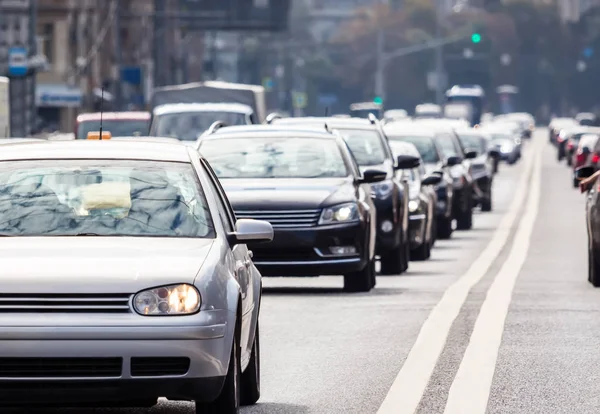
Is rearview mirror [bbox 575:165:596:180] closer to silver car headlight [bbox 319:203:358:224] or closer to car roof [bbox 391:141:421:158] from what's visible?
silver car headlight [bbox 319:203:358:224]

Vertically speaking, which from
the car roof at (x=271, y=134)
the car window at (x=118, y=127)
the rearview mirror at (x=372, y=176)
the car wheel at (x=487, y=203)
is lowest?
the car wheel at (x=487, y=203)

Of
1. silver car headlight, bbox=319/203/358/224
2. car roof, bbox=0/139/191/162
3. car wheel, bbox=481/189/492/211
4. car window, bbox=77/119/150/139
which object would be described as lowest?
car wheel, bbox=481/189/492/211

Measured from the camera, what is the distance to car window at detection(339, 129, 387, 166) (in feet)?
76.2

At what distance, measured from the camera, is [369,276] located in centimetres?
1914

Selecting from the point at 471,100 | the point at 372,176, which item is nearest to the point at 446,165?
the point at 372,176

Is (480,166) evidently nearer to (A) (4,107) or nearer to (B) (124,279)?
(A) (4,107)

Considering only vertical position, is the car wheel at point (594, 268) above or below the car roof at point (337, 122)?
below

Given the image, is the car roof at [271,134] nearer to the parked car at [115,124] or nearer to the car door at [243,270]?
the car door at [243,270]

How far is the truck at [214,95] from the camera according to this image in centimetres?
4545

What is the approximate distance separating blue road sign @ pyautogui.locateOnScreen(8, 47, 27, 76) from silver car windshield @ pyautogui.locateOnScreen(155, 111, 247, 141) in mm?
17669

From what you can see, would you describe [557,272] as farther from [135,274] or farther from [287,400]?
[135,274]

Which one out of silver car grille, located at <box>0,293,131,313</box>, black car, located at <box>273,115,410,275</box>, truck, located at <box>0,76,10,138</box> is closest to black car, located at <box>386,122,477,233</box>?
black car, located at <box>273,115,410,275</box>

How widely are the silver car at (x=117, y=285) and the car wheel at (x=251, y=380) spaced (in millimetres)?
340

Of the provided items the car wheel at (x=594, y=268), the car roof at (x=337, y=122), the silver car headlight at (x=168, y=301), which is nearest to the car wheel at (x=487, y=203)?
the car roof at (x=337, y=122)
